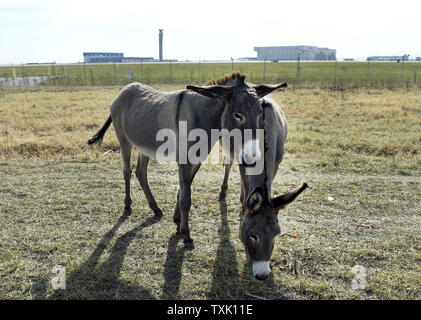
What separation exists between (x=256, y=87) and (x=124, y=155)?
2.71 meters

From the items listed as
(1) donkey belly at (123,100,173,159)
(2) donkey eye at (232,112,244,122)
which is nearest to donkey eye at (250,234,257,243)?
(2) donkey eye at (232,112,244,122)

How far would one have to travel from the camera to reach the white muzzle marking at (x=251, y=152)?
119 inches

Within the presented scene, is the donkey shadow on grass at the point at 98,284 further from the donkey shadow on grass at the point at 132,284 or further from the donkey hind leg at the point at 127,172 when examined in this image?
the donkey hind leg at the point at 127,172

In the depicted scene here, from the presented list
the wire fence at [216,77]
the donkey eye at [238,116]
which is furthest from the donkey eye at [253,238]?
the wire fence at [216,77]

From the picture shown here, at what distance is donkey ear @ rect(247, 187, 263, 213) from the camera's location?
9.57 feet

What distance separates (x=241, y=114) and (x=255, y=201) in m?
0.94

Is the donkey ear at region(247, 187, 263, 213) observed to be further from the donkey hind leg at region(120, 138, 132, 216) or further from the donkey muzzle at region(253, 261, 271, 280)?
the donkey hind leg at region(120, 138, 132, 216)

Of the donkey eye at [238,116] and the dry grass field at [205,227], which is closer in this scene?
the donkey eye at [238,116]

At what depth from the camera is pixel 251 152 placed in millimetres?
3027

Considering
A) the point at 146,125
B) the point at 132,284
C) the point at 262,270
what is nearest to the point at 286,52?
the point at 146,125

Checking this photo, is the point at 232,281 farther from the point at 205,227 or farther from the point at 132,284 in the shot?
the point at 205,227
